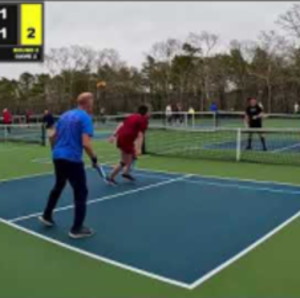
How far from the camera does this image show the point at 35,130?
1129 inches

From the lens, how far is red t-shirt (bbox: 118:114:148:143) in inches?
414

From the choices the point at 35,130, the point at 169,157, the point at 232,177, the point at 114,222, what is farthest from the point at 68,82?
the point at 114,222

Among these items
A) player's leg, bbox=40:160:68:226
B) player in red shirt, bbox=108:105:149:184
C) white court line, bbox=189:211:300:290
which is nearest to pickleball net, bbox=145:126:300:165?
player in red shirt, bbox=108:105:149:184

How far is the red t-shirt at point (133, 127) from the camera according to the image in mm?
10516

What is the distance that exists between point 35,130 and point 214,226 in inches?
888

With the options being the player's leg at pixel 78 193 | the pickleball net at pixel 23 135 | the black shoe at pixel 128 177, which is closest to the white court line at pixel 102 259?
the player's leg at pixel 78 193

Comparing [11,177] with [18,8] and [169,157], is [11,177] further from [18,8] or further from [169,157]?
[169,157]

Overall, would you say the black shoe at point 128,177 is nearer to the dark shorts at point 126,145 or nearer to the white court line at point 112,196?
the white court line at point 112,196

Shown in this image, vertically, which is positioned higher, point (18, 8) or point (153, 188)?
point (18, 8)
